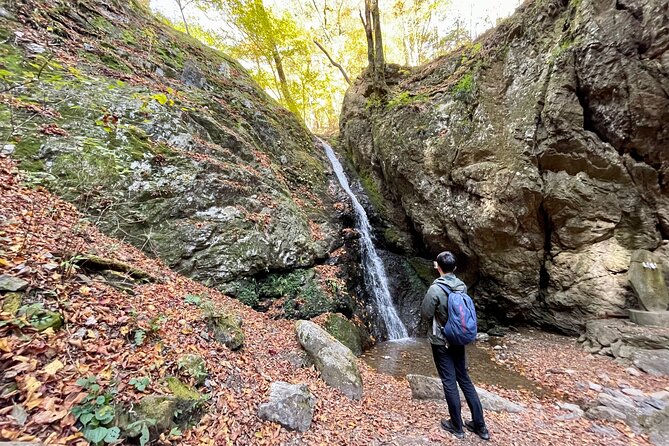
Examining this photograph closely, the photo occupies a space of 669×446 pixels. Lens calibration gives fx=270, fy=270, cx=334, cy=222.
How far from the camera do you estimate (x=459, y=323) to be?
3.28 metres

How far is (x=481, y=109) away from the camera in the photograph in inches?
347

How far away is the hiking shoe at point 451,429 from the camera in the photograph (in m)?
3.38

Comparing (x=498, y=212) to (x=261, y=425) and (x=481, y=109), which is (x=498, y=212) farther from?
(x=261, y=425)

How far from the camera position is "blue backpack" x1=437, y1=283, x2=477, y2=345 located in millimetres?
3277

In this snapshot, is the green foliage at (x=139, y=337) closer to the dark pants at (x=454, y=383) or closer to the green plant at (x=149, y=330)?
the green plant at (x=149, y=330)

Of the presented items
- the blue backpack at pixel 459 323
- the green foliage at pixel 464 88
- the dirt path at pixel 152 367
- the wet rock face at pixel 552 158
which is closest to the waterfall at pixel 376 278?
the wet rock face at pixel 552 158

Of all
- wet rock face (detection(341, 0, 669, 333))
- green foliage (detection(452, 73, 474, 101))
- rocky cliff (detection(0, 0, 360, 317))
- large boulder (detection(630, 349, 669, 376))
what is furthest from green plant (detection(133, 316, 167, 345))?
green foliage (detection(452, 73, 474, 101))

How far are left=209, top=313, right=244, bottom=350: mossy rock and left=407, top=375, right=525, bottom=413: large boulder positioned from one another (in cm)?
302

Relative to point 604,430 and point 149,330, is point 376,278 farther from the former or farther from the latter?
point 149,330

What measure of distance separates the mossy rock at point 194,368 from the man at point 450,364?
2.70 metres

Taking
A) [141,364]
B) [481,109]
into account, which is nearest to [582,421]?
[141,364]

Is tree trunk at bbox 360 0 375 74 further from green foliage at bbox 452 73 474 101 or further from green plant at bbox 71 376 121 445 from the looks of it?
green plant at bbox 71 376 121 445

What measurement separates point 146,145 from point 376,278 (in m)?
8.08

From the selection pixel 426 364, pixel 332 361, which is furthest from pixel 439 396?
pixel 426 364
